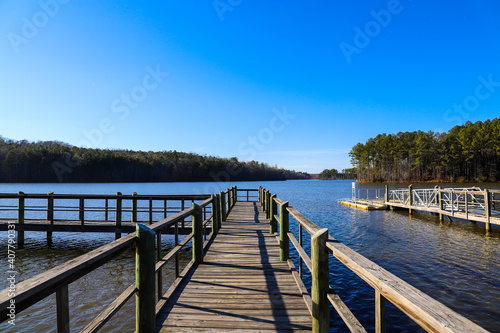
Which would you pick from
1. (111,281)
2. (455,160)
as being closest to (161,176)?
(455,160)

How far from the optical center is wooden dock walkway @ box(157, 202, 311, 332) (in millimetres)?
3240

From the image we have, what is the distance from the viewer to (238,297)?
3988mm

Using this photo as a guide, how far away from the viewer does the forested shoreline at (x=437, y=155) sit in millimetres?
73125

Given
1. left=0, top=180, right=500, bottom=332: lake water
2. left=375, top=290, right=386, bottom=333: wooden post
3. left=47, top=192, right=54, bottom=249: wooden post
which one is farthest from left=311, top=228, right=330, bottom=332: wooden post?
left=47, top=192, right=54, bottom=249: wooden post

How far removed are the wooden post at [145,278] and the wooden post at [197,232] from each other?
2492 mm

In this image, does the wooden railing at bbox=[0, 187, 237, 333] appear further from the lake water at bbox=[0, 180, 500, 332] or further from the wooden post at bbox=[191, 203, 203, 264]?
the lake water at bbox=[0, 180, 500, 332]

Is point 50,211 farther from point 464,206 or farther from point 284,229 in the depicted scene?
point 464,206

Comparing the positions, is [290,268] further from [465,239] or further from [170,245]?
[465,239]

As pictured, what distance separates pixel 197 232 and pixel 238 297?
1.84 metres

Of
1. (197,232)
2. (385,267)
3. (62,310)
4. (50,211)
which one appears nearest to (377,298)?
(62,310)

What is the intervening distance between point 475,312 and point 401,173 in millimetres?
92968

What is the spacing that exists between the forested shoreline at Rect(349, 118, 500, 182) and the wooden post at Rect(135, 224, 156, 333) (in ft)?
303

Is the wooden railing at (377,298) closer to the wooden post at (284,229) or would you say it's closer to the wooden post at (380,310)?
the wooden post at (380,310)

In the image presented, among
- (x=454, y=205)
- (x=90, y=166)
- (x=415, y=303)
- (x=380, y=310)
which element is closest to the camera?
(x=415, y=303)
